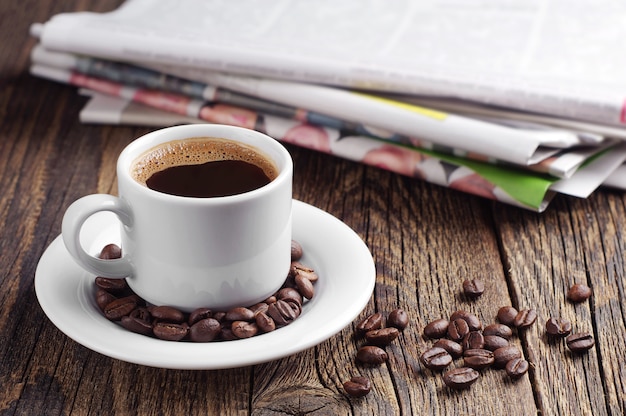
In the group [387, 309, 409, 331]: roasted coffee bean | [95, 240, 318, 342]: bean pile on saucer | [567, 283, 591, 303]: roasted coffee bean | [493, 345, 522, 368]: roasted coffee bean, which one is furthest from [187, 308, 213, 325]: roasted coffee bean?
[567, 283, 591, 303]: roasted coffee bean

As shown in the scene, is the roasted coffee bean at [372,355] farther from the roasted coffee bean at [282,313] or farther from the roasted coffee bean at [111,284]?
the roasted coffee bean at [111,284]

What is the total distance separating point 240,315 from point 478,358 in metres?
0.27

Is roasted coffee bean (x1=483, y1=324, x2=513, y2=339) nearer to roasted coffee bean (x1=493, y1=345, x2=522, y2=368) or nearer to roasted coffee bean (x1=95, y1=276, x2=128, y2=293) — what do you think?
roasted coffee bean (x1=493, y1=345, x2=522, y2=368)

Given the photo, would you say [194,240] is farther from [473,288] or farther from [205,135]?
[473,288]

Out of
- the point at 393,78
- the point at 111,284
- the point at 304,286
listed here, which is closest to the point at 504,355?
the point at 304,286

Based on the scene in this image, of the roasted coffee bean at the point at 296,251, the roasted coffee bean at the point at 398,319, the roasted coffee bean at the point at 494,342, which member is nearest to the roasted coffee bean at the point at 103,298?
the roasted coffee bean at the point at 296,251

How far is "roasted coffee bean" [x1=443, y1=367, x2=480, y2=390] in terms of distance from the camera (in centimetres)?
90

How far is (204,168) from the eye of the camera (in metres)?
0.98

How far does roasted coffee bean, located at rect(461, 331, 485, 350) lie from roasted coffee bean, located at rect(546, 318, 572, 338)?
87mm

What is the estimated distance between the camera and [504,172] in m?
1.31

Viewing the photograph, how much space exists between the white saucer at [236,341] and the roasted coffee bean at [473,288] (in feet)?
0.52

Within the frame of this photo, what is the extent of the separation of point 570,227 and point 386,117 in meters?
0.34

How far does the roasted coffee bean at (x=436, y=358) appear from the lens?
0.93 meters

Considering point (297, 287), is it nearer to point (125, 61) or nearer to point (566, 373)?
point (566, 373)
